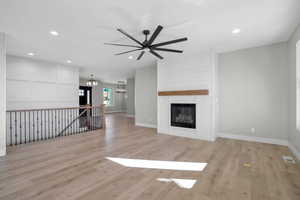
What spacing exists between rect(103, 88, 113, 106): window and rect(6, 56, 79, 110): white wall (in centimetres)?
569

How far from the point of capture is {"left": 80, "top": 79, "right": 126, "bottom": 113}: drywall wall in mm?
10953

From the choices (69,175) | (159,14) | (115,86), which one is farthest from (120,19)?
(115,86)

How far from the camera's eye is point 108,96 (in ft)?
41.3

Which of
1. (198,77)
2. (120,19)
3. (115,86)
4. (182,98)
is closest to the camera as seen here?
(120,19)

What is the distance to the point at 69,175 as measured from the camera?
2.24 metres

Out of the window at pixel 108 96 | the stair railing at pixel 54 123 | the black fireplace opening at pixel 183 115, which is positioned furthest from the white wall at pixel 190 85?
the window at pixel 108 96

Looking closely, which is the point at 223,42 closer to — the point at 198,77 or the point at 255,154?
the point at 198,77

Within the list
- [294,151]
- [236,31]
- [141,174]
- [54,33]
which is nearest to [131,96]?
[54,33]

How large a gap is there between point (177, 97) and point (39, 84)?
5.47 meters

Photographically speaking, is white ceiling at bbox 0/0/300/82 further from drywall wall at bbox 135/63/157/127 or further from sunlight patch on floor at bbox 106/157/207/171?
drywall wall at bbox 135/63/157/127

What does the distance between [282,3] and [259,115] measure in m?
2.87

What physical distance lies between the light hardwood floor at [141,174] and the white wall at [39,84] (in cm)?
248

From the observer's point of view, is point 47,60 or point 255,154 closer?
point 255,154

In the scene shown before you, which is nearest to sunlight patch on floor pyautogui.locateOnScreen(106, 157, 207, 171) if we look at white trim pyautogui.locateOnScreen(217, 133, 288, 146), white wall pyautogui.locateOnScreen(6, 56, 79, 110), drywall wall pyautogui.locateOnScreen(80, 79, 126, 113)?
white trim pyautogui.locateOnScreen(217, 133, 288, 146)
